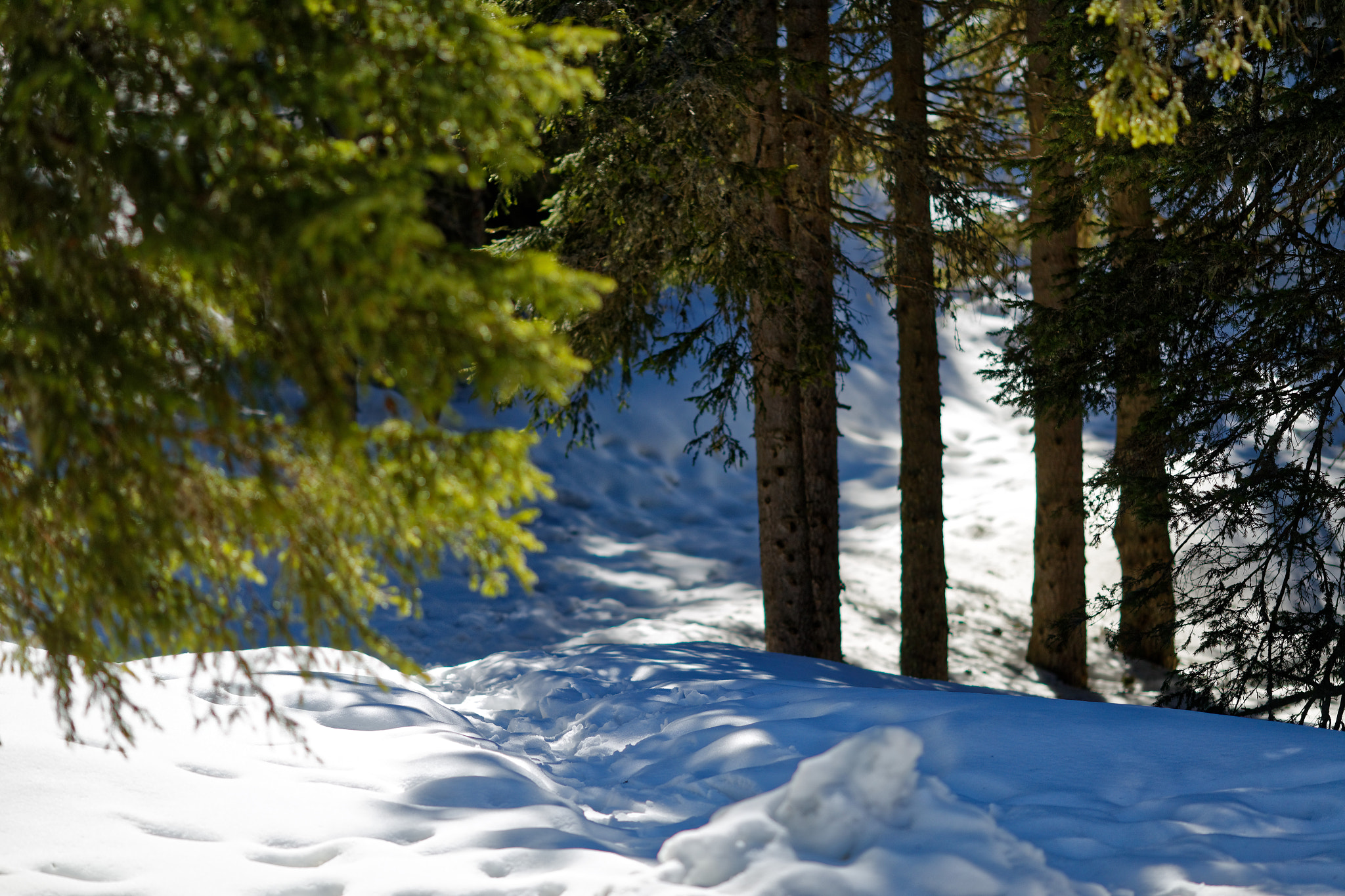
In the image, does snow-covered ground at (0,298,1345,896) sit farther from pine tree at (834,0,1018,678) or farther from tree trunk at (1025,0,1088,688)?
tree trunk at (1025,0,1088,688)

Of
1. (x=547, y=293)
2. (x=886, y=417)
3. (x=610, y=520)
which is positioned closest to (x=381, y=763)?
(x=547, y=293)

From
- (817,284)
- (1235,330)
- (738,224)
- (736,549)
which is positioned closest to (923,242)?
(817,284)

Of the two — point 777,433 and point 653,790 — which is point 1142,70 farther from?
point 777,433

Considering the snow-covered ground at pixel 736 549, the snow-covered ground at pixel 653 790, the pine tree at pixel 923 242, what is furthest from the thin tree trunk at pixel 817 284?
the snow-covered ground at pixel 653 790

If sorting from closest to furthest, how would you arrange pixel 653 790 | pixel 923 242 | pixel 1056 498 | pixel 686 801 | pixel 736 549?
pixel 686 801, pixel 653 790, pixel 923 242, pixel 1056 498, pixel 736 549

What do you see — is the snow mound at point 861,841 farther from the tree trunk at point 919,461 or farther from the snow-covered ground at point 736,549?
the tree trunk at point 919,461

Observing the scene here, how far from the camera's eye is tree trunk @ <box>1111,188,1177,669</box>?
20.7ft

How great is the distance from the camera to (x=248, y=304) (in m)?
2.62

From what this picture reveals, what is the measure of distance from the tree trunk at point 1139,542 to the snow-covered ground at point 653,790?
5.77 feet

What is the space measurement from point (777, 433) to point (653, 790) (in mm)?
4033

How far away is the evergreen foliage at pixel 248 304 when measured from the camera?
220 centimetres

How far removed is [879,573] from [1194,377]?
7612mm

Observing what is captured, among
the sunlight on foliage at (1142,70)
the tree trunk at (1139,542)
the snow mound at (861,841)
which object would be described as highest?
the sunlight on foliage at (1142,70)

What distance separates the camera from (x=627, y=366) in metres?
7.39
